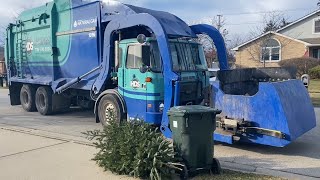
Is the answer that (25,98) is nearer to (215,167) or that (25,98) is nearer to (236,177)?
(215,167)

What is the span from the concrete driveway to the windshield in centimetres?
207

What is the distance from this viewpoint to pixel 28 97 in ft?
46.1

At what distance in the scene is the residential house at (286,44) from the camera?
3747 cm

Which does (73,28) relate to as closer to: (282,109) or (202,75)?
(202,75)

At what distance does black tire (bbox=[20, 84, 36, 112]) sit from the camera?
1387cm

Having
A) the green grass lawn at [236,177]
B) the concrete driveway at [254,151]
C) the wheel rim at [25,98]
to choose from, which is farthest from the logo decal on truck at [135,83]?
the wheel rim at [25,98]

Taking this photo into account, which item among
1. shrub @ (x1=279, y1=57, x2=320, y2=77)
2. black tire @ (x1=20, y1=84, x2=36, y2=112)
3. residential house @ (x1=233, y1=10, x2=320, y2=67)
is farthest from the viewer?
residential house @ (x1=233, y1=10, x2=320, y2=67)

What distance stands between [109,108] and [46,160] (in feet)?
8.98

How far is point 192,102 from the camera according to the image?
902 centimetres

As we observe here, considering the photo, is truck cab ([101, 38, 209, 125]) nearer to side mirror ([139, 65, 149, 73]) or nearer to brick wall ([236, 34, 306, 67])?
side mirror ([139, 65, 149, 73])

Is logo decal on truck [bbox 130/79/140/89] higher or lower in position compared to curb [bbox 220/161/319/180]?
higher

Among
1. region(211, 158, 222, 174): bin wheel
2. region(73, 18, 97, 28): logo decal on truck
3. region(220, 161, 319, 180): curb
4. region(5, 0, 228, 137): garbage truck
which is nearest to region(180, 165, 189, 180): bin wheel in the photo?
region(211, 158, 222, 174): bin wheel

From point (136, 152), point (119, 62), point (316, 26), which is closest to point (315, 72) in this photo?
point (316, 26)

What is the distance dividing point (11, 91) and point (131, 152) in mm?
10810
